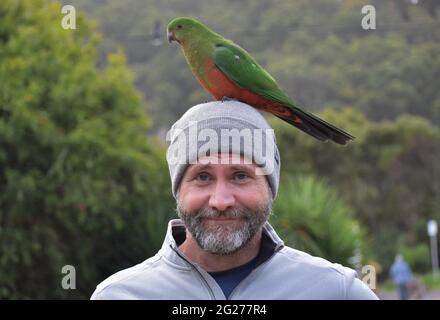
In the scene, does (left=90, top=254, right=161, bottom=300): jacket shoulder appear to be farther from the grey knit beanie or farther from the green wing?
the green wing

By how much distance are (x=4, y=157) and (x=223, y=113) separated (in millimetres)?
6578

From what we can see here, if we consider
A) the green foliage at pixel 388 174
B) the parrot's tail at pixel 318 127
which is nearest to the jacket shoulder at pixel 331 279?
the parrot's tail at pixel 318 127

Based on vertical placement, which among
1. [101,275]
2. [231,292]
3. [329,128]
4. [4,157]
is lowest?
[101,275]

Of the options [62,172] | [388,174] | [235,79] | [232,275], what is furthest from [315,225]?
[388,174]

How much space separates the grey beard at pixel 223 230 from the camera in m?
2.28

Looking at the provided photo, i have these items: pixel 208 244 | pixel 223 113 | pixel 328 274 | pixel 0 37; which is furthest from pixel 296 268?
pixel 0 37

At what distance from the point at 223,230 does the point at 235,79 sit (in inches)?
26.6

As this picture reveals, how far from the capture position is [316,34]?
29344mm

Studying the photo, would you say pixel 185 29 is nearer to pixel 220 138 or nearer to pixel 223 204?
pixel 220 138

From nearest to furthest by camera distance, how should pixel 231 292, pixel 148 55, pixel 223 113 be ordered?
1. pixel 231 292
2. pixel 223 113
3. pixel 148 55

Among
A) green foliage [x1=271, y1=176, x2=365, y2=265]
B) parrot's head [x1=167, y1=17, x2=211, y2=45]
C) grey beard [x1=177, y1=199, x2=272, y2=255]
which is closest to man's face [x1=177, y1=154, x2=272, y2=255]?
grey beard [x1=177, y1=199, x2=272, y2=255]

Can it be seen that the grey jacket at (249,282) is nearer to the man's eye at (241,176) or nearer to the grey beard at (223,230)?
the grey beard at (223,230)

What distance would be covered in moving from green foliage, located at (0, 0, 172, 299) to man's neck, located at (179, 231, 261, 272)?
6072mm

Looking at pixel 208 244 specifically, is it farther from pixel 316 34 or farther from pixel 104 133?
pixel 316 34
